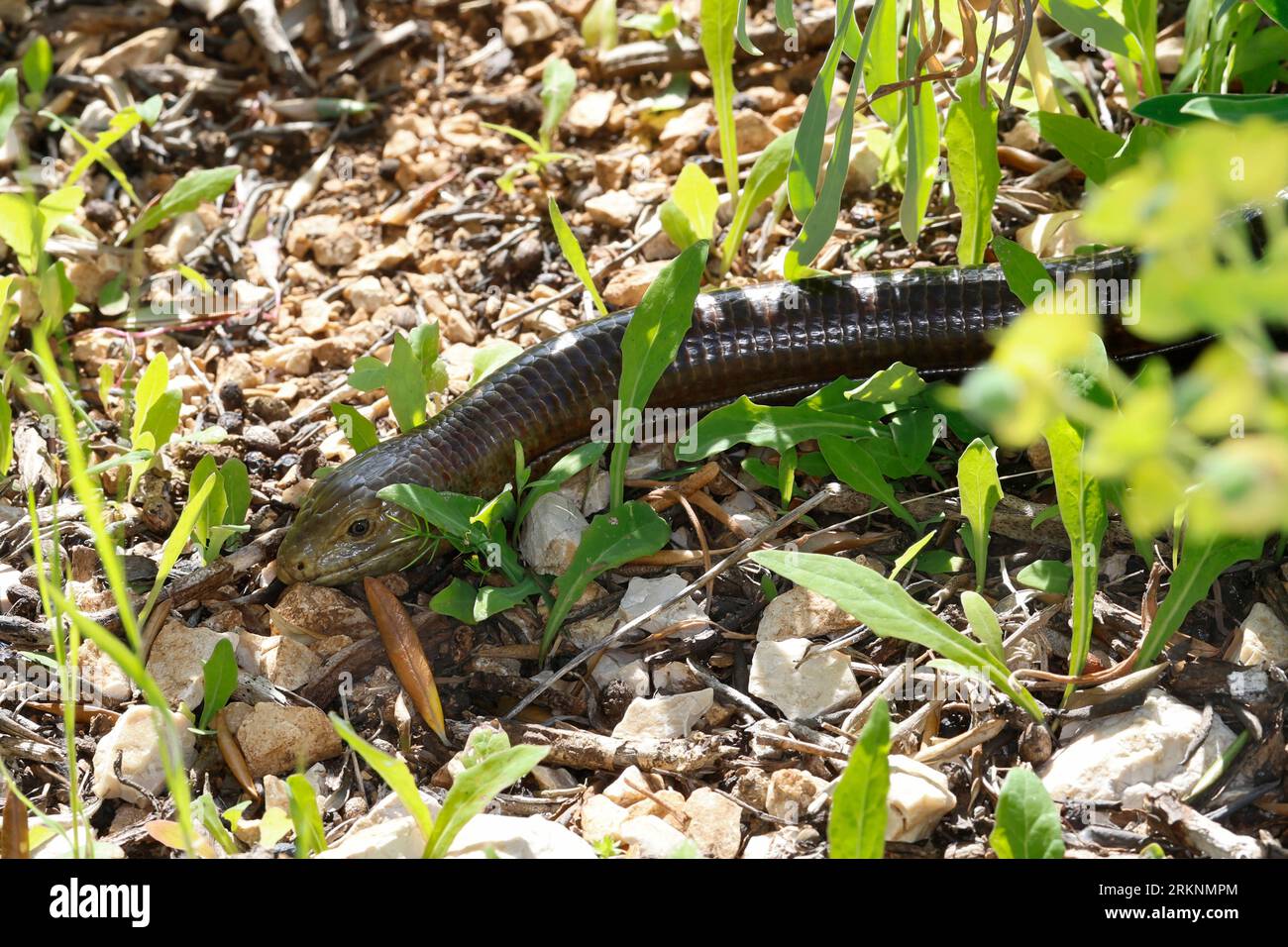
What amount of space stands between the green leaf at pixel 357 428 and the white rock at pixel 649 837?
59.8 inches

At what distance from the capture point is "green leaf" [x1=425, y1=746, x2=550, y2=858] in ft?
7.21

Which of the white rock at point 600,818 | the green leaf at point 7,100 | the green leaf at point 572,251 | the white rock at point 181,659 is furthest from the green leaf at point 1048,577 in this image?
the green leaf at point 7,100

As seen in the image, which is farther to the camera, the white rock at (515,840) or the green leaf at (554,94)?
the green leaf at (554,94)

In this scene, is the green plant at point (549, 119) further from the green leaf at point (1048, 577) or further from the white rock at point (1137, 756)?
the white rock at point (1137, 756)

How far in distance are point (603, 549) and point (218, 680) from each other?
3.29 feet

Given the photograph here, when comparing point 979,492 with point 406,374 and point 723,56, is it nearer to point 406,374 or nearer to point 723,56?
point 406,374

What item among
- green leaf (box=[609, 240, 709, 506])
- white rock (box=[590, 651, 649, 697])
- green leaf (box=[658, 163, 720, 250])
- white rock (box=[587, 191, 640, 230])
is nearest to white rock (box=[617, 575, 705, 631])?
white rock (box=[590, 651, 649, 697])

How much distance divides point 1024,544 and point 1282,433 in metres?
2.32

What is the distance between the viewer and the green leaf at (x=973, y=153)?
3.42 meters

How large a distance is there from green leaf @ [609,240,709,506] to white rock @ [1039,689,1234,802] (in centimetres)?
134

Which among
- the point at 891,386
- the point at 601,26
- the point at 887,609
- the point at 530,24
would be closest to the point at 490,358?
the point at 891,386

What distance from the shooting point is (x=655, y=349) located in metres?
3.13

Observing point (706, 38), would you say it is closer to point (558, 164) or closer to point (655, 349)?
point (558, 164)

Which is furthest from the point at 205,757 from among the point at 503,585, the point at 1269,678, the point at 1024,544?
the point at 1269,678
